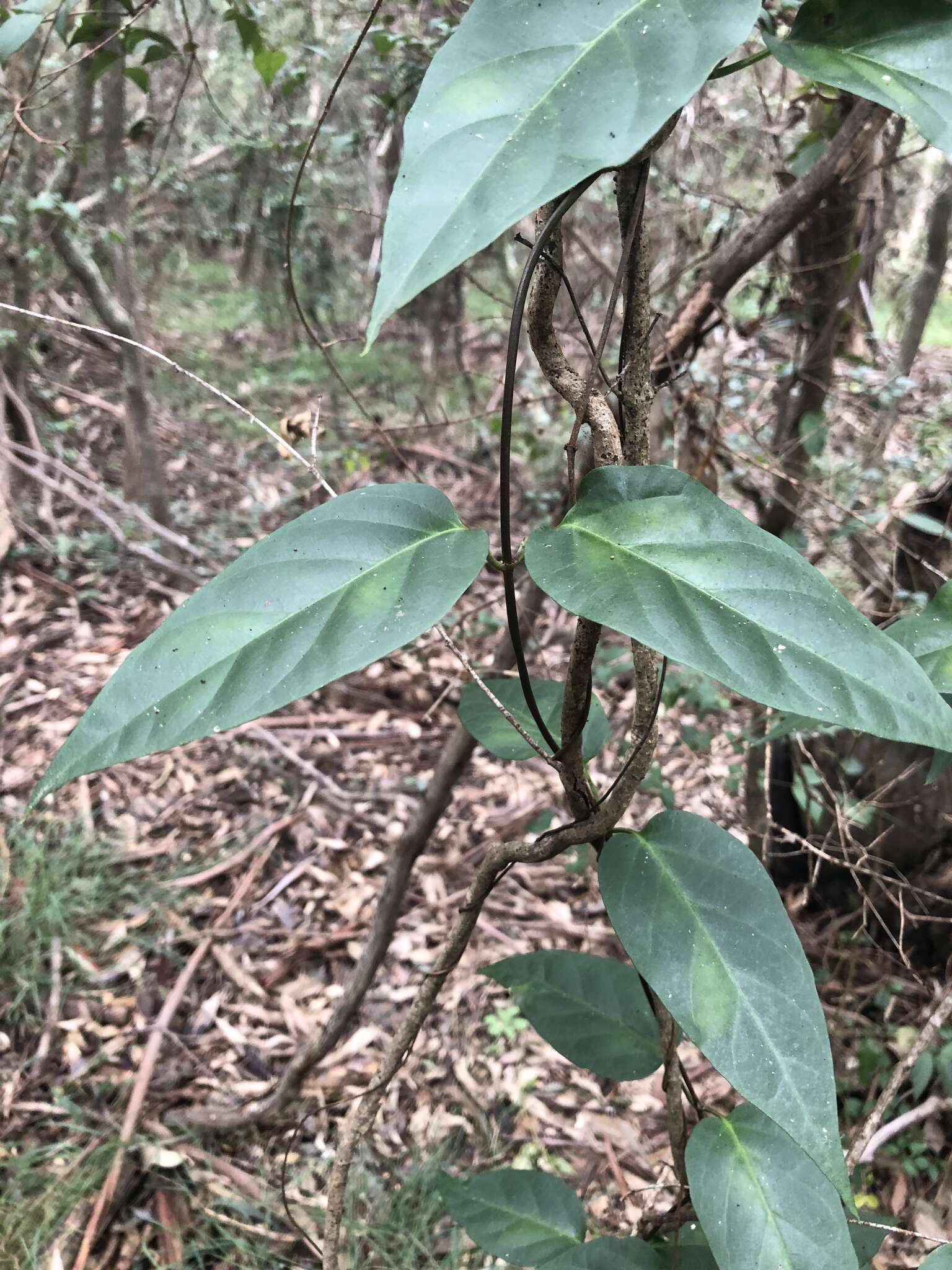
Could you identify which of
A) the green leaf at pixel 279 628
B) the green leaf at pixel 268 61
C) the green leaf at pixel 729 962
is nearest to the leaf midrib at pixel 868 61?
the green leaf at pixel 279 628


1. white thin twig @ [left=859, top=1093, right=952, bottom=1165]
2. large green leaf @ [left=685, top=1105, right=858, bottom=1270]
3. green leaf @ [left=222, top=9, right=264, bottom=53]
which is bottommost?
white thin twig @ [left=859, top=1093, right=952, bottom=1165]

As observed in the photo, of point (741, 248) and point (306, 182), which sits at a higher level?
point (306, 182)

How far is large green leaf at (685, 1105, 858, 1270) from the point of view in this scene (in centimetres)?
42

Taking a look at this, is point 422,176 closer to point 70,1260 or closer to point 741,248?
point 741,248

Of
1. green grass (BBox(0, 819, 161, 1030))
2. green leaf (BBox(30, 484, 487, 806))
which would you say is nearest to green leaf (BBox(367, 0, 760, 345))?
green leaf (BBox(30, 484, 487, 806))

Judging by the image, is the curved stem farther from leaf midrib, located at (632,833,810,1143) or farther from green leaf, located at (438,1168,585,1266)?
green leaf, located at (438,1168,585,1266)

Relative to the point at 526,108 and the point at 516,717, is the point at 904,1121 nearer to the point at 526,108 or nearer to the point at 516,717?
the point at 516,717

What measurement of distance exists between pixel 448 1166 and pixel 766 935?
3.88 ft

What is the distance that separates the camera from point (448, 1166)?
4.33ft

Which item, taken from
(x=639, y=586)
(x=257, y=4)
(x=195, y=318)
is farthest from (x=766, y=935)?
(x=195, y=318)

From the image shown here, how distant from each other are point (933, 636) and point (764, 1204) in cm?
33

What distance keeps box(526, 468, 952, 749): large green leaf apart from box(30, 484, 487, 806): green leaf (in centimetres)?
5

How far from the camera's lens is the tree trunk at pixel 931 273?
2156mm

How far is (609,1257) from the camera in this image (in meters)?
0.56
